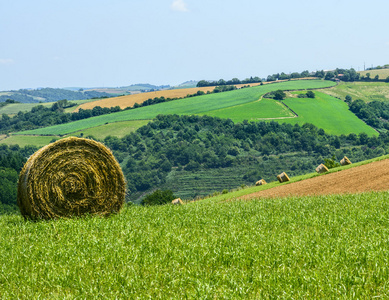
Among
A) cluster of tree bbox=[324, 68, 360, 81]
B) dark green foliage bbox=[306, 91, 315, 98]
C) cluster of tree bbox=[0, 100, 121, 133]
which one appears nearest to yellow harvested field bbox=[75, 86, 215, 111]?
cluster of tree bbox=[0, 100, 121, 133]

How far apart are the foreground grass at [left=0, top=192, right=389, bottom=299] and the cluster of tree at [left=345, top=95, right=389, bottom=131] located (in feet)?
395

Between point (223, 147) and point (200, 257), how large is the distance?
364 feet

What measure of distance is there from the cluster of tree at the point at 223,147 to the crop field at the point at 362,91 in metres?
38.2

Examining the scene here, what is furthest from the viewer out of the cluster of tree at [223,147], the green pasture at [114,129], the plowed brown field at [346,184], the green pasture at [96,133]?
the green pasture at [114,129]

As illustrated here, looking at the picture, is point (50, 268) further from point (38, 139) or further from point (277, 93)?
point (277, 93)

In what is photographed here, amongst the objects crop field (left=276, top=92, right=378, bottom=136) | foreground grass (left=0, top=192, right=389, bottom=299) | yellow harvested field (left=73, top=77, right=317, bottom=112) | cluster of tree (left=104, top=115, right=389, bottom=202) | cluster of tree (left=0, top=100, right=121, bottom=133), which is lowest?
cluster of tree (left=104, top=115, right=389, bottom=202)

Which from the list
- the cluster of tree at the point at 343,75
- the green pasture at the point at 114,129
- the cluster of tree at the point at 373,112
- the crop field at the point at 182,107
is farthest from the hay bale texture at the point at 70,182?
the cluster of tree at the point at 343,75

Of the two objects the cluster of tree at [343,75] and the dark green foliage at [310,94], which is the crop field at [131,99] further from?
the dark green foliage at [310,94]

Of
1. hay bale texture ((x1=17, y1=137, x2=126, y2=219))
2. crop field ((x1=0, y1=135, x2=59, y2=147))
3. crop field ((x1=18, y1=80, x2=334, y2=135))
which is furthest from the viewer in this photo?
crop field ((x1=18, y1=80, x2=334, y2=135))

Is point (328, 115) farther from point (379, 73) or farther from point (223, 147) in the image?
point (379, 73)

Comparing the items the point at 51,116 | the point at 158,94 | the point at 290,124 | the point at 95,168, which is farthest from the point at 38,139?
the point at 95,168

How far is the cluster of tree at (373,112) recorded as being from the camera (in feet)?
412

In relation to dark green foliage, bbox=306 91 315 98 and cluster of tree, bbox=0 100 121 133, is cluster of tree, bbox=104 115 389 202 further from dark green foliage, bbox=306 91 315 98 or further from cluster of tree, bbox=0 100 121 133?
cluster of tree, bbox=0 100 121 133

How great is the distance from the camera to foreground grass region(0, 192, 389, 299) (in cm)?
728
